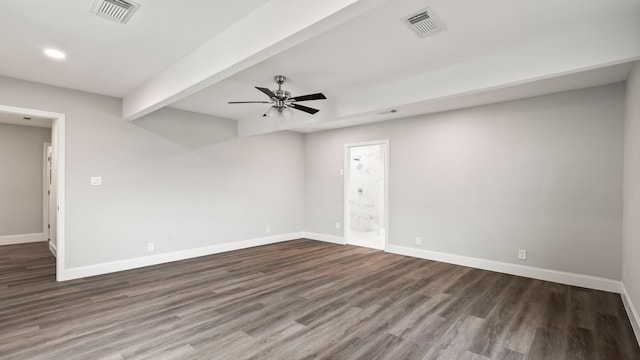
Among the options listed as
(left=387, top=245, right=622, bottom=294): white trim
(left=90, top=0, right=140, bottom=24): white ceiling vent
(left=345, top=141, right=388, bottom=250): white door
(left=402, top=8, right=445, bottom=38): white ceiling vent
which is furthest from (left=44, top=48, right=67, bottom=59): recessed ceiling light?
(left=345, top=141, right=388, bottom=250): white door

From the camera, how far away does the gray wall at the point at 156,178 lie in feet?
13.7

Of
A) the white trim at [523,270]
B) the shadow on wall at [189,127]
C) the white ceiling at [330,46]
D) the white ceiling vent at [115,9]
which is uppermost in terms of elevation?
the white ceiling vent at [115,9]

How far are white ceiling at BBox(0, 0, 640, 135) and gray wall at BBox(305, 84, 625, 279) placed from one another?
577 millimetres

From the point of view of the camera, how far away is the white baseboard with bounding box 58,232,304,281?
165 inches

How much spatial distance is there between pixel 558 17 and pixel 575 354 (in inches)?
103

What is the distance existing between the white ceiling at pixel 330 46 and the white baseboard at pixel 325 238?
3.53m

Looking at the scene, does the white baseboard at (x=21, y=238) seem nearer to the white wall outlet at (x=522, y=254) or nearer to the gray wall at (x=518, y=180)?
the gray wall at (x=518, y=180)

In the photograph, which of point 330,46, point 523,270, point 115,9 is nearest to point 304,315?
point 330,46

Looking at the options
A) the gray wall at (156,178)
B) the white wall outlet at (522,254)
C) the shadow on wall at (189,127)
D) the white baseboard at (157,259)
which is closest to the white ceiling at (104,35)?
the gray wall at (156,178)

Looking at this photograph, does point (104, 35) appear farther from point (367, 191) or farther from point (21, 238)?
point (367, 191)

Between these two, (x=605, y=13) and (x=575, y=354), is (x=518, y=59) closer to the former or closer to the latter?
(x=605, y=13)

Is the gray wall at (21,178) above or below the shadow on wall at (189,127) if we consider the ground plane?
below

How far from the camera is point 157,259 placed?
4953 millimetres

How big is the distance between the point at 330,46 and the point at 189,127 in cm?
352
